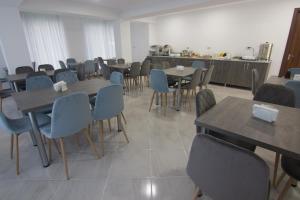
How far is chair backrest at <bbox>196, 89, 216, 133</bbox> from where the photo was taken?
4.55 ft

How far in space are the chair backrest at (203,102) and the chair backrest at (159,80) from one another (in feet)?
4.56

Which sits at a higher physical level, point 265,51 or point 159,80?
point 265,51

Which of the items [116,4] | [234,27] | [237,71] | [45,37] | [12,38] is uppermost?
[116,4]

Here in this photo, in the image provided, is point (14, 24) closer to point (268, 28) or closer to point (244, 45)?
point (244, 45)

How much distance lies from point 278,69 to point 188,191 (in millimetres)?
4914

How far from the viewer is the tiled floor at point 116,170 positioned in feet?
4.99

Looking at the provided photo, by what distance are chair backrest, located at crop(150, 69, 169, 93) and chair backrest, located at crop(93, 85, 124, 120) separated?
1.12 metres

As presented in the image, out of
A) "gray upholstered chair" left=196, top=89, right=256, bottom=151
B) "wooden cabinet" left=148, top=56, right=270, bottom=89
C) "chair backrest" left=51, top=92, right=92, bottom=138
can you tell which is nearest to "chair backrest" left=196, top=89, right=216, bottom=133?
"gray upholstered chair" left=196, top=89, right=256, bottom=151

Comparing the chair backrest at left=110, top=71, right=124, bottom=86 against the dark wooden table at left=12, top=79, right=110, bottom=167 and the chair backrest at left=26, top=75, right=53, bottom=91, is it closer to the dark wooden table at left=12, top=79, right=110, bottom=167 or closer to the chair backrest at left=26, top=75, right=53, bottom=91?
the dark wooden table at left=12, top=79, right=110, bottom=167

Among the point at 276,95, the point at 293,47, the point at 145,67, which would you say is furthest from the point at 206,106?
the point at 293,47

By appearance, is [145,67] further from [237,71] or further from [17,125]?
[17,125]

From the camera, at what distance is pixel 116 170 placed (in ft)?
5.89

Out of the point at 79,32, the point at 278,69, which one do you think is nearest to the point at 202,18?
the point at 278,69

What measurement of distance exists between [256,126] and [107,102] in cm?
148
